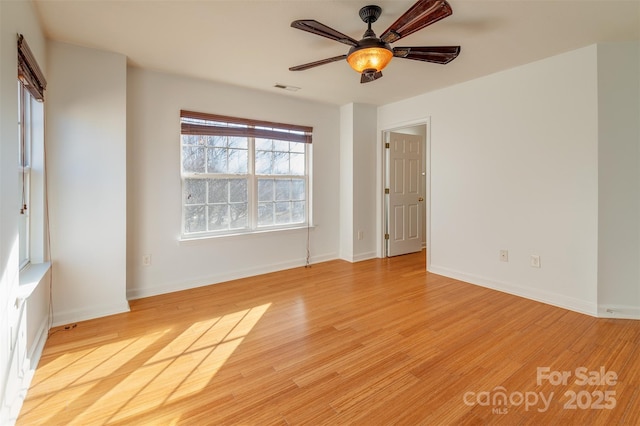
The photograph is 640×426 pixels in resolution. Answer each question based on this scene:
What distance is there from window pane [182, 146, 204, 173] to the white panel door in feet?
9.28

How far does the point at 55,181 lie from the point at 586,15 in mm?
4345

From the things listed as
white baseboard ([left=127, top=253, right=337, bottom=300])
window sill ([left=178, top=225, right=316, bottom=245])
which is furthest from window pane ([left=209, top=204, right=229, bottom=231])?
white baseboard ([left=127, top=253, right=337, bottom=300])

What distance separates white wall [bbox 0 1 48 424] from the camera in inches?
56.8

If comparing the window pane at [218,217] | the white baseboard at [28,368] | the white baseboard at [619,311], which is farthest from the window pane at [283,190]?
the white baseboard at [619,311]

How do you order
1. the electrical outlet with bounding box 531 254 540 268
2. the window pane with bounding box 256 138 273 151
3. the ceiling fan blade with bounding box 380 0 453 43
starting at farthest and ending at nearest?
the window pane with bounding box 256 138 273 151, the electrical outlet with bounding box 531 254 540 268, the ceiling fan blade with bounding box 380 0 453 43

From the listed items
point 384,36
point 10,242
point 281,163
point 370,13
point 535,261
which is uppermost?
point 370,13

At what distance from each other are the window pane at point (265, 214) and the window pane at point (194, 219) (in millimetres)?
734

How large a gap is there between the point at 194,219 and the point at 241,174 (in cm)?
80

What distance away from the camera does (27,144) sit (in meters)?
2.37

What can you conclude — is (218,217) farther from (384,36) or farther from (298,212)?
(384,36)

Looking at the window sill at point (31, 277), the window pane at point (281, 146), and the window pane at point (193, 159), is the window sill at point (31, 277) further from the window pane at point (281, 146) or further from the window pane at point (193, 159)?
the window pane at point (281, 146)

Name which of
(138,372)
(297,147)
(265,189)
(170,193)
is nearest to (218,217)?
(170,193)

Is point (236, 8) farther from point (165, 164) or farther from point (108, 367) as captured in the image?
point (108, 367)

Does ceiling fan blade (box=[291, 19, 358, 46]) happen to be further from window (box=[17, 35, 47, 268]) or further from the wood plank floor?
the wood plank floor
